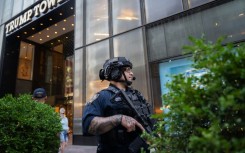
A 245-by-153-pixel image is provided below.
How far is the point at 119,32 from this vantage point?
1023 cm

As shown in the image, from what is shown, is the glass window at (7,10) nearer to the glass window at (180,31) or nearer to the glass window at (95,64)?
the glass window at (95,64)

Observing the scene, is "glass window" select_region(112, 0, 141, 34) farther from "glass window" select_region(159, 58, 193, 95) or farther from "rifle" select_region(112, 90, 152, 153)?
"rifle" select_region(112, 90, 152, 153)

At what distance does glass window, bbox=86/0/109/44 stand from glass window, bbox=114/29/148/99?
3.70 ft

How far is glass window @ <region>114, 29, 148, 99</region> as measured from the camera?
899 centimetres

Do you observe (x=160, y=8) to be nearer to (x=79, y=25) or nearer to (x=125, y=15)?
(x=125, y=15)

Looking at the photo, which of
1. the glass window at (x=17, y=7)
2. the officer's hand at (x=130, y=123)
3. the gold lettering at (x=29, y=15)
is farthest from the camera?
the glass window at (x=17, y=7)

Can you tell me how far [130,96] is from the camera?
92.8 inches

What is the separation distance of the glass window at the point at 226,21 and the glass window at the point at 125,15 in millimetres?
2975

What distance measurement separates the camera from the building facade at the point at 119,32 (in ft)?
25.5

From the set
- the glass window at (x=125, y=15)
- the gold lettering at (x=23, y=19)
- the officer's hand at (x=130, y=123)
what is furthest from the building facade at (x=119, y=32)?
the officer's hand at (x=130, y=123)

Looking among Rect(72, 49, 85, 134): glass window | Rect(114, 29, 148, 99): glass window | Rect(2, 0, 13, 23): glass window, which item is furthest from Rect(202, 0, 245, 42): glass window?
Rect(2, 0, 13, 23): glass window

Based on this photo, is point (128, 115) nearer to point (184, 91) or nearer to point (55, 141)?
point (184, 91)

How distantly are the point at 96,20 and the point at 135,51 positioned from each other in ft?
11.1

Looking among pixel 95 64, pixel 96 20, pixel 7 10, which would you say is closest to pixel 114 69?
pixel 95 64
